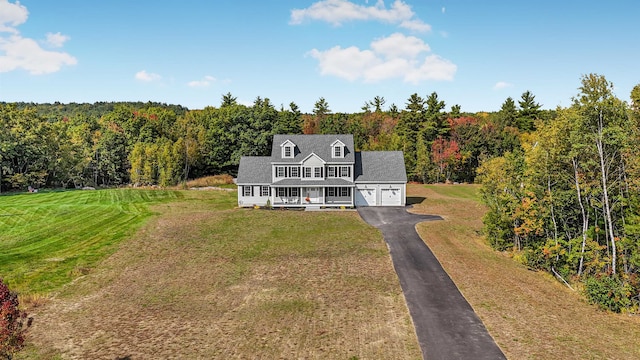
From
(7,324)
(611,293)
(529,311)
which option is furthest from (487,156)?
(7,324)

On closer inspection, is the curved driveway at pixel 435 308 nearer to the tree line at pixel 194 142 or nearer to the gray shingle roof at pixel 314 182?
the gray shingle roof at pixel 314 182

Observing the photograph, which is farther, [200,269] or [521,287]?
[200,269]

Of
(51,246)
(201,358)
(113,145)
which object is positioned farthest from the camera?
(113,145)

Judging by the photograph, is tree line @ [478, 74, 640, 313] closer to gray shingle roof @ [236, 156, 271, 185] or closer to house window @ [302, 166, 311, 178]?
house window @ [302, 166, 311, 178]

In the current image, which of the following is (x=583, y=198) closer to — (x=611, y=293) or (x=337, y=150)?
(x=611, y=293)

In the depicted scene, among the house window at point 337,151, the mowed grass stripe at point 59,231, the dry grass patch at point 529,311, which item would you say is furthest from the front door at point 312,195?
the mowed grass stripe at point 59,231

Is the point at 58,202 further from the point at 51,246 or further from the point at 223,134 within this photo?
the point at 223,134

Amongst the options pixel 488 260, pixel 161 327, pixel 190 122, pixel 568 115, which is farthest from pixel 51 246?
pixel 190 122
